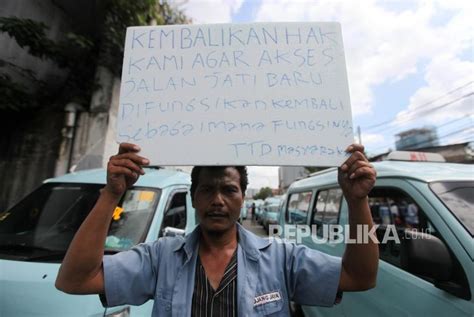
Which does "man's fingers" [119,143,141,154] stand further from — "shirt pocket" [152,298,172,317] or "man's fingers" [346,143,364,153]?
"man's fingers" [346,143,364,153]

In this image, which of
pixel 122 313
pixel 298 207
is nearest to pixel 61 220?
pixel 122 313

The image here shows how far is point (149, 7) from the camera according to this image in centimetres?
662

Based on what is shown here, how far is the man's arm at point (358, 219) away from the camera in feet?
4.12

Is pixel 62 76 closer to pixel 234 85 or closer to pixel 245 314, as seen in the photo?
pixel 234 85

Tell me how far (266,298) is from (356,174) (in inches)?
25.8

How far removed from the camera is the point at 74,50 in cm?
712

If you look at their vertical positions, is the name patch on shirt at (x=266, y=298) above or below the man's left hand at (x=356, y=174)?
below

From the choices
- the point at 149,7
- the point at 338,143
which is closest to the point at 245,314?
the point at 338,143

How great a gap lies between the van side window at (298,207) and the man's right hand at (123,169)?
136 inches

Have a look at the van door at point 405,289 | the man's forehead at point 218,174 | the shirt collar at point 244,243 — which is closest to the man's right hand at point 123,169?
the man's forehead at point 218,174

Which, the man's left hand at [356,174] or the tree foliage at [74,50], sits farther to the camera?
the tree foliage at [74,50]

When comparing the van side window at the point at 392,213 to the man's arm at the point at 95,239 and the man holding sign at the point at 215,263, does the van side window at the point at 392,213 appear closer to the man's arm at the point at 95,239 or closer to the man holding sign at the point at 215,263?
the man holding sign at the point at 215,263

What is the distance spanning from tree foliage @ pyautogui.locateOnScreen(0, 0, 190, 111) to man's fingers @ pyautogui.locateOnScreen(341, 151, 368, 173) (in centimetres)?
653

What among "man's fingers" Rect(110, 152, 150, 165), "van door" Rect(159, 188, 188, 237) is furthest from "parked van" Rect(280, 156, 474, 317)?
"van door" Rect(159, 188, 188, 237)
